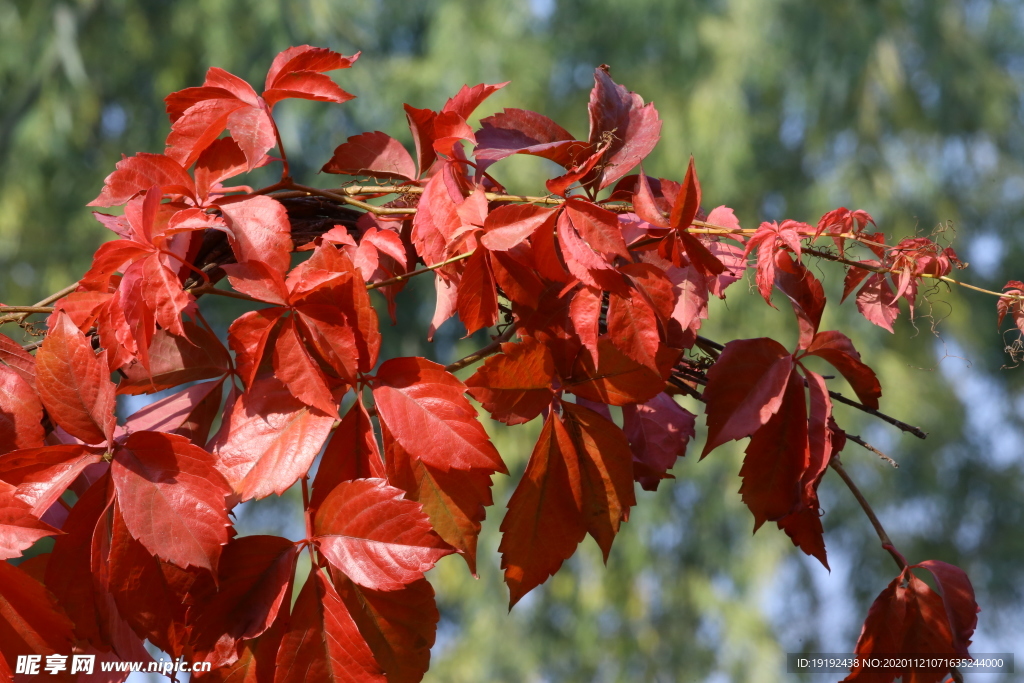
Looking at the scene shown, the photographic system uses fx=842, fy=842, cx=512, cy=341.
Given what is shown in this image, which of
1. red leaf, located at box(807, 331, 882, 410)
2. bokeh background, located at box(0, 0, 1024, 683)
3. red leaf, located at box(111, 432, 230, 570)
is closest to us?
red leaf, located at box(111, 432, 230, 570)

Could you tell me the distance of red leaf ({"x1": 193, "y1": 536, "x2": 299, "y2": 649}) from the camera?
14.7 inches

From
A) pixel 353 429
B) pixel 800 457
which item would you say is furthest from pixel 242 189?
pixel 800 457

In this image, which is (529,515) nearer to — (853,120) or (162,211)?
(162,211)

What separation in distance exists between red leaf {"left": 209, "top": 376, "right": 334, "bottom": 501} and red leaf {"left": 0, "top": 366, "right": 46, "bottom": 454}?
0.29 feet

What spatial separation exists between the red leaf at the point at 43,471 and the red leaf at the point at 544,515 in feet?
0.65

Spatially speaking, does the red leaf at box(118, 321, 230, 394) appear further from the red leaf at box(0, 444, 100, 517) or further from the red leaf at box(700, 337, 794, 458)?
the red leaf at box(700, 337, 794, 458)

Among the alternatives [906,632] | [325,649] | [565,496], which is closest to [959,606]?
[906,632]

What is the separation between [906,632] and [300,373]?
0.39m

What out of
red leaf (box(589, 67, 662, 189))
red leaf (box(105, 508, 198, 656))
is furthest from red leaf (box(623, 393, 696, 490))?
red leaf (box(105, 508, 198, 656))

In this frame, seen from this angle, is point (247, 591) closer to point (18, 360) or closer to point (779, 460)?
point (18, 360)

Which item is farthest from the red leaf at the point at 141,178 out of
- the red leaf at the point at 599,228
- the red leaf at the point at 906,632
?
the red leaf at the point at 906,632

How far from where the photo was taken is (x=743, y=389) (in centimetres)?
46

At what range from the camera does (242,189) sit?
19.8 inches

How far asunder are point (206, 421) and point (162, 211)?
0.37ft
